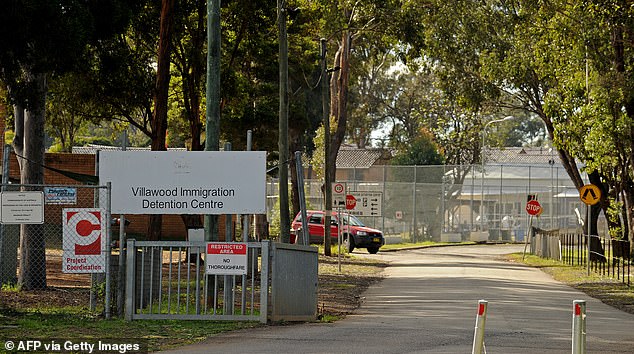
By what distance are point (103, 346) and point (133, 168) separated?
479cm

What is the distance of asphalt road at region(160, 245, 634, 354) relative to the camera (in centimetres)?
1401

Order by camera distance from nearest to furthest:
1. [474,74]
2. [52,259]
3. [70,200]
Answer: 1. [70,200]
2. [52,259]
3. [474,74]

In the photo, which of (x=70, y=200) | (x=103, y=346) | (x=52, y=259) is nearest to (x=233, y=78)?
(x=52, y=259)

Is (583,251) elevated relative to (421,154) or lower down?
lower down

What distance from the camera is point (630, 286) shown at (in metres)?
28.4

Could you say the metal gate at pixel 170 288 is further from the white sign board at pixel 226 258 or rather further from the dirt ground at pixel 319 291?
the dirt ground at pixel 319 291

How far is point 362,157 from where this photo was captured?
87.4m

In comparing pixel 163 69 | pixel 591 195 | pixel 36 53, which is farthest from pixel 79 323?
pixel 591 195

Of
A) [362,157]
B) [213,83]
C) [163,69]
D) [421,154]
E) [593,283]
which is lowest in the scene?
[593,283]

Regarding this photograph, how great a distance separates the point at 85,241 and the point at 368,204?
21137 millimetres

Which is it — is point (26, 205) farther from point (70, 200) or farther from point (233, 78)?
point (233, 78)

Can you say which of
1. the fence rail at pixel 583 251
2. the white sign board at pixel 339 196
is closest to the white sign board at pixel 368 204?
the white sign board at pixel 339 196

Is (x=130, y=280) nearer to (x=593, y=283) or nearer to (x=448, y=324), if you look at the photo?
(x=448, y=324)

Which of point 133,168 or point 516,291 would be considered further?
point 516,291
